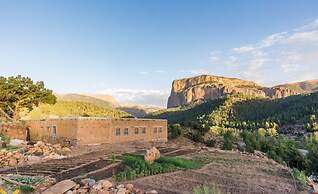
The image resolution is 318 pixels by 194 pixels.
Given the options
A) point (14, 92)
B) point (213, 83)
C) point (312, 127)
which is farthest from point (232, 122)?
point (213, 83)

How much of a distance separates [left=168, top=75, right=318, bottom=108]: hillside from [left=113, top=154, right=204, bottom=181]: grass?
109 meters

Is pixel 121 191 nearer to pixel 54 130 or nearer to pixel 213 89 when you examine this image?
pixel 54 130

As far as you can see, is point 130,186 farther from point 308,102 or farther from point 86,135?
point 308,102

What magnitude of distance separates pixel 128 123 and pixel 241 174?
12.2 metres

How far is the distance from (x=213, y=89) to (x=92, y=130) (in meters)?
116

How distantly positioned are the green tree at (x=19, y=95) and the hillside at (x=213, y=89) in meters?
92.2

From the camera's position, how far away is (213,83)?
138125 mm

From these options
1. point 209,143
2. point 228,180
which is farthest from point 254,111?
point 228,180

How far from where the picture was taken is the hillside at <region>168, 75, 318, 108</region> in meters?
128

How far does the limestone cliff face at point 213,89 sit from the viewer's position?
421 feet

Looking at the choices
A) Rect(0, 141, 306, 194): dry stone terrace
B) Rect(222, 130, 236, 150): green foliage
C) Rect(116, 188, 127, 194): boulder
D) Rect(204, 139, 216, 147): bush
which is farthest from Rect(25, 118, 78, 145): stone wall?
Rect(204, 139, 216, 147): bush

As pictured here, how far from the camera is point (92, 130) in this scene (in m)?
19.8

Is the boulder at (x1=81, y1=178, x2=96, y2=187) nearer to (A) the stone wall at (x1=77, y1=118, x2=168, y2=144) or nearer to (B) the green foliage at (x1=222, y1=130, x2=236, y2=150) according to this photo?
(A) the stone wall at (x1=77, y1=118, x2=168, y2=144)

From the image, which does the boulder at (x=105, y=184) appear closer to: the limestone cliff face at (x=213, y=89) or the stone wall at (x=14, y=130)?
the stone wall at (x=14, y=130)
